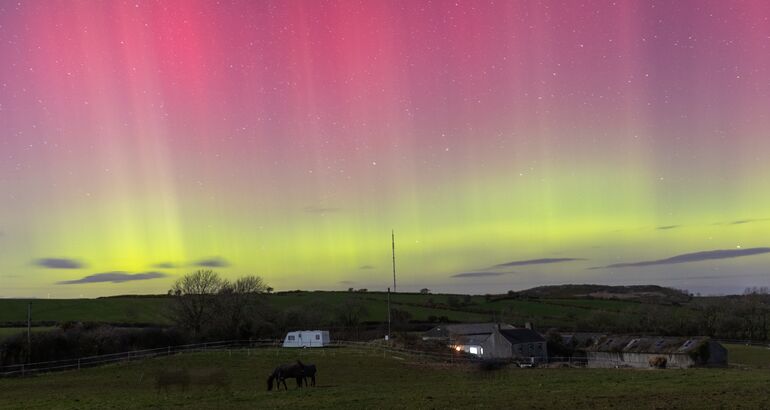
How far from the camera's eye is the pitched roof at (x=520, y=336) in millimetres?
86875

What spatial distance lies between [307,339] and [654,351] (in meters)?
47.4

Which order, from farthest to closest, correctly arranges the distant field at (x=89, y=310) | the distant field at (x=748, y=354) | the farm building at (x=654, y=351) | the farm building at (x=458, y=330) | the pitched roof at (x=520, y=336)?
the distant field at (x=89, y=310) → the farm building at (x=458, y=330) → the pitched roof at (x=520, y=336) → the farm building at (x=654, y=351) → the distant field at (x=748, y=354)

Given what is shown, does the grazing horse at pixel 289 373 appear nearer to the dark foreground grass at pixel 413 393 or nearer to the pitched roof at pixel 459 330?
the dark foreground grass at pixel 413 393

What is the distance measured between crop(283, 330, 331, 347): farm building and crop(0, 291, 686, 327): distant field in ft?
79.9

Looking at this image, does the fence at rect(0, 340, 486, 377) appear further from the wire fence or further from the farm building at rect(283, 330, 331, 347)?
the farm building at rect(283, 330, 331, 347)

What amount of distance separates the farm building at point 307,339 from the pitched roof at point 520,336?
90.3 feet

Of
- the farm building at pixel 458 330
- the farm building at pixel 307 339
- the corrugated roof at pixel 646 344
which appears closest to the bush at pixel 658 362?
the corrugated roof at pixel 646 344

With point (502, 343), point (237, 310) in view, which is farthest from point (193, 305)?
point (502, 343)

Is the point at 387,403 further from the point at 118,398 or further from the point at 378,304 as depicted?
the point at 378,304

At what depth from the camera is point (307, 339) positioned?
259 ft

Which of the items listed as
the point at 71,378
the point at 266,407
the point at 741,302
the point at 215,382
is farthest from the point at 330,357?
the point at 741,302

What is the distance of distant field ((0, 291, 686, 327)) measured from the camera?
10588 centimetres

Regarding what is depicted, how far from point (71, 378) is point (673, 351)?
231 feet

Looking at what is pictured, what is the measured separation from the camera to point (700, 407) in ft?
58.2
